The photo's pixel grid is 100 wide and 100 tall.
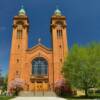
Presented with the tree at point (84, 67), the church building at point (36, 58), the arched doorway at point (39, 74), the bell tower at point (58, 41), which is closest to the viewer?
the tree at point (84, 67)

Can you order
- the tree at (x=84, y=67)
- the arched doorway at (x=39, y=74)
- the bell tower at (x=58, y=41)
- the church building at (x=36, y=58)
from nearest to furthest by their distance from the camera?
the tree at (x=84, y=67), the church building at (x=36, y=58), the arched doorway at (x=39, y=74), the bell tower at (x=58, y=41)

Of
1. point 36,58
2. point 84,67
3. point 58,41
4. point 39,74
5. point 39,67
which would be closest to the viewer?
point 84,67

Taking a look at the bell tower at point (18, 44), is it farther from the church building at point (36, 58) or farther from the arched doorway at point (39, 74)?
the arched doorway at point (39, 74)

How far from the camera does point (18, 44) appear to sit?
52.8 meters

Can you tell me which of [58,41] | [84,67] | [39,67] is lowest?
[84,67]

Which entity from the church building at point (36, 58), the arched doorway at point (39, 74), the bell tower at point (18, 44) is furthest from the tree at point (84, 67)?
the bell tower at point (18, 44)

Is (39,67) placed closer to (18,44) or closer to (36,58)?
(36,58)

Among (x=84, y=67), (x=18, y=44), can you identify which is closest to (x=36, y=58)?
(x=18, y=44)

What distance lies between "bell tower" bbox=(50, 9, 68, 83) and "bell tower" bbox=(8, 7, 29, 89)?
6.53m

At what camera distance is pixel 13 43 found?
52656 millimetres

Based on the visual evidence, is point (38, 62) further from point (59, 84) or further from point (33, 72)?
point (59, 84)

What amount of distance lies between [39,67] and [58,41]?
24.5 ft

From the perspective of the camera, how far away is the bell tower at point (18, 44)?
5014cm

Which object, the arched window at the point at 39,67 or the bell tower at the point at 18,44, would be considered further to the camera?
the arched window at the point at 39,67
